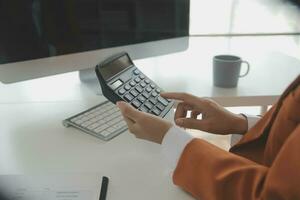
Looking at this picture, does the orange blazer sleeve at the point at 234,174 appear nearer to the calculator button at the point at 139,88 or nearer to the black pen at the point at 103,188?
the black pen at the point at 103,188

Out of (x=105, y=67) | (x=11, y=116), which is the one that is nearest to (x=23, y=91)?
(x=11, y=116)

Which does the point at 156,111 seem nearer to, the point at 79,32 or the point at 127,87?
the point at 127,87

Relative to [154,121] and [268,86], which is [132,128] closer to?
[154,121]

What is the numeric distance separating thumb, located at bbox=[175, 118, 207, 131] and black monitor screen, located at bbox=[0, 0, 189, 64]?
334 mm

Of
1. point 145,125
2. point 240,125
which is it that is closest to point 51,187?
point 145,125

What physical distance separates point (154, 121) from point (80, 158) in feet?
0.48

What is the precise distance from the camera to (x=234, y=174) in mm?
467

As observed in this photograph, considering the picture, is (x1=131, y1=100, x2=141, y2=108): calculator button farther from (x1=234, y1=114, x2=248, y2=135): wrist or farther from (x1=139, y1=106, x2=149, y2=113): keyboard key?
(x1=234, y1=114, x2=248, y2=135): wrist

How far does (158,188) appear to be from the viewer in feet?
1.73

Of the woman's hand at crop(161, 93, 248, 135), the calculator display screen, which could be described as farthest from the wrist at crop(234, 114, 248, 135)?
the calculator display screen

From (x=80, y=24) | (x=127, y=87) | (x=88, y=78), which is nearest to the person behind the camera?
(x=127, y=87)

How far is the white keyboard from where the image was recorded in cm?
68

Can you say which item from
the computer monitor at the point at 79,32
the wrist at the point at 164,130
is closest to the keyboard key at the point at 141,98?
the wrist at the point at 164,130

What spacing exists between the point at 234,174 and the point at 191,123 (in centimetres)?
21
